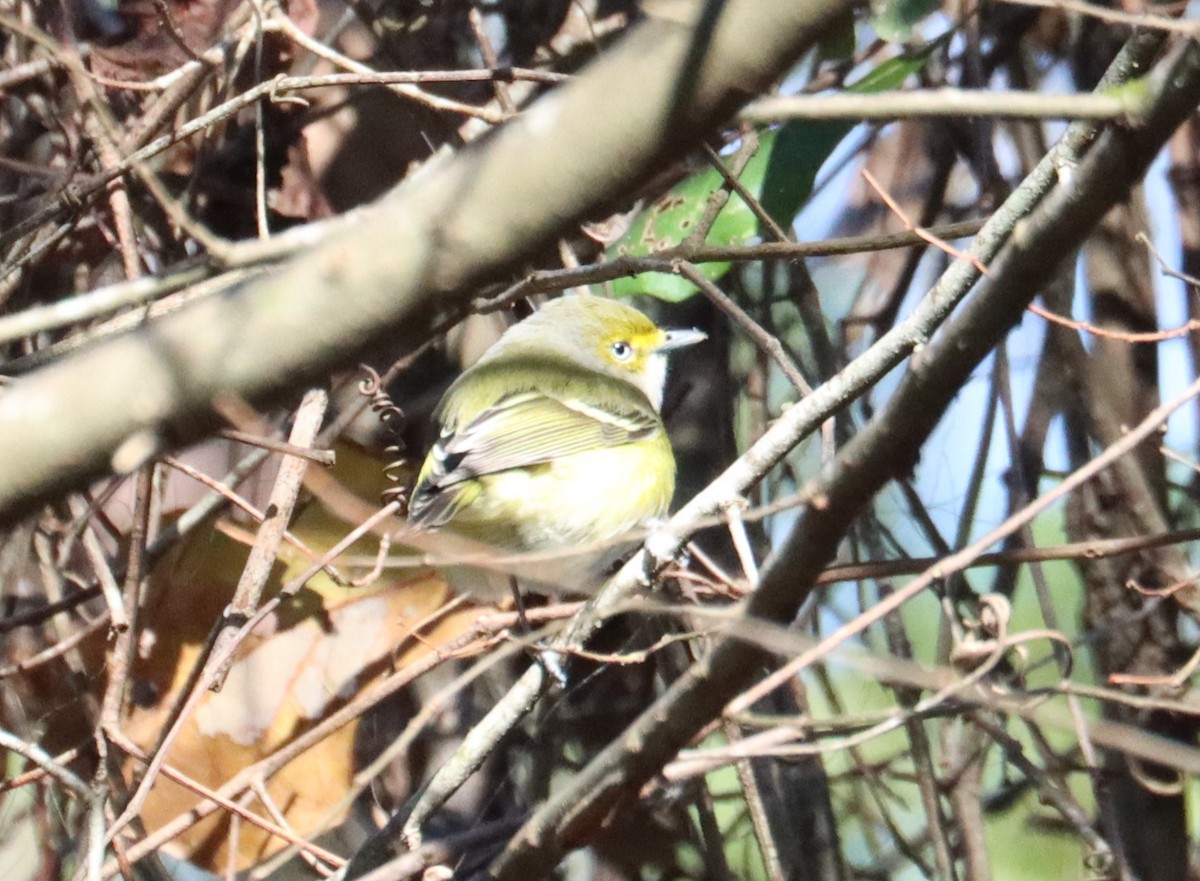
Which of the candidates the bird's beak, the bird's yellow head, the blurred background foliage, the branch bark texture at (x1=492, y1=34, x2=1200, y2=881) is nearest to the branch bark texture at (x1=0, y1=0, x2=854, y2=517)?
the branch bark texture at (x1=492, y1=34, x2=1200, y2=881)

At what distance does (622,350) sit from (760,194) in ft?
→ 2.97

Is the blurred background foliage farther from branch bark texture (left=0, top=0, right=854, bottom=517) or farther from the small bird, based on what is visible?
branch bark texture (left=0, top=0, right=854, bottom=517)

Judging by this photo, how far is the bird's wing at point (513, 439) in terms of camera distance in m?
3.15

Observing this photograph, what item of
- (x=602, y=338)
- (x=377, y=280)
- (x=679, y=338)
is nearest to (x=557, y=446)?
(x=679, y=338)

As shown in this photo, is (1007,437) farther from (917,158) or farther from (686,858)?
(686,858)

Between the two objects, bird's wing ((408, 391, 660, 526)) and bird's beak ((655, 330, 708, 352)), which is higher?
bird's beak ((655, 330, 708, 352))

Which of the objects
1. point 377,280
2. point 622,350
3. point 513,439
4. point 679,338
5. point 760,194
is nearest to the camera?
point 377,280

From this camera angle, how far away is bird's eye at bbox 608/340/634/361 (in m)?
3.95

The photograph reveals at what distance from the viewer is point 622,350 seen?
3.98 meters

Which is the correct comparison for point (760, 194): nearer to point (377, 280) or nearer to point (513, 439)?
point (513, 439)

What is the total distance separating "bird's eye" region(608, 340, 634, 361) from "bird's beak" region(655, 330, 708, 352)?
185 mm

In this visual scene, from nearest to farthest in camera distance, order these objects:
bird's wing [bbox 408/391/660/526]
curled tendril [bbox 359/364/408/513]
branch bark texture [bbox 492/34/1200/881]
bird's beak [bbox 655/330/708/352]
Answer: branch bark texture [bbox 492/34/1200/881] → curled tendril [bbox 359/364/408/513] → bird's wing [bbox 408/391/660/526] → bird's beak [bbox 655/330/708/352]

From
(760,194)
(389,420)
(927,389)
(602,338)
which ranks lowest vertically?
(927,389)

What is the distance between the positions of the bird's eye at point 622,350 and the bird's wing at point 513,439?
216mm
